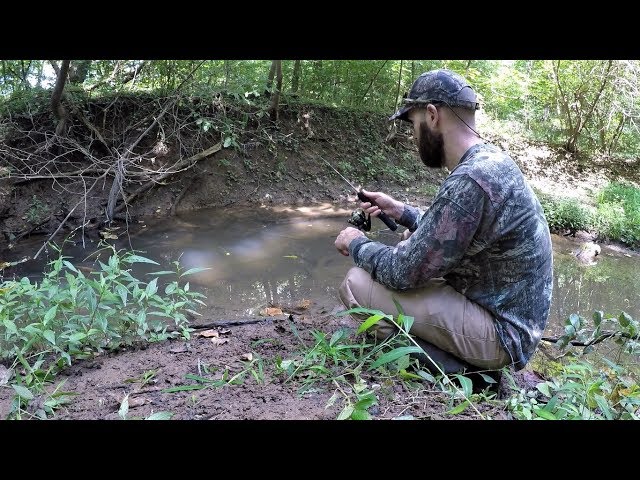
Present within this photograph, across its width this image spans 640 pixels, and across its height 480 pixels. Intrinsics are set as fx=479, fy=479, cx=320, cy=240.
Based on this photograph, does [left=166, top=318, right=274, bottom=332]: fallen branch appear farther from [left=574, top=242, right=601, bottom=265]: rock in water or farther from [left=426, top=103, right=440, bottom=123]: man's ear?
[left=574, top=242, right=601, bottom=265]: rock in water

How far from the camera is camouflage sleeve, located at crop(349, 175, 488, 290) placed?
2.01 meters

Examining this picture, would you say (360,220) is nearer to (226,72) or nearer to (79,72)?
(226,72)

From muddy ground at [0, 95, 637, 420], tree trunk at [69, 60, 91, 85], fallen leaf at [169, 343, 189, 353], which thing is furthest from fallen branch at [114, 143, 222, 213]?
fallen leaf at [169, 343, 189, 353]

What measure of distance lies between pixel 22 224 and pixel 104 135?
1926mm

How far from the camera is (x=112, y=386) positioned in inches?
86.3

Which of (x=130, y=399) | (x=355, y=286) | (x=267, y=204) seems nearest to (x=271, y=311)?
(x=355, y=286)

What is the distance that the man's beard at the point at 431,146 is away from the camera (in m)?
2.35

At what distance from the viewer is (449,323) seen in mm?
2248

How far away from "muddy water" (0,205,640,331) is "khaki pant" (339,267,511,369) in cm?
199

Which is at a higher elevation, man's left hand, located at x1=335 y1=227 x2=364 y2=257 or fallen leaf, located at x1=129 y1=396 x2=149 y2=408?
man's left hand, located at x1=335 y1=227 x2=364 y2=257

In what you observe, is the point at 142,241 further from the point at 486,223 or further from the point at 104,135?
the point at 486,223

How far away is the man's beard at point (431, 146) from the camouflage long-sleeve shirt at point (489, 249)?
0.19m

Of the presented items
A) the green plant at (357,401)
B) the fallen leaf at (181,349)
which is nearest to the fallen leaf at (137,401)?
the fallen leaf at (181,349)

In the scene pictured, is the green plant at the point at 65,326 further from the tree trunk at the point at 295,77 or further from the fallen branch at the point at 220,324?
the tree trunk at the point at 295,77
